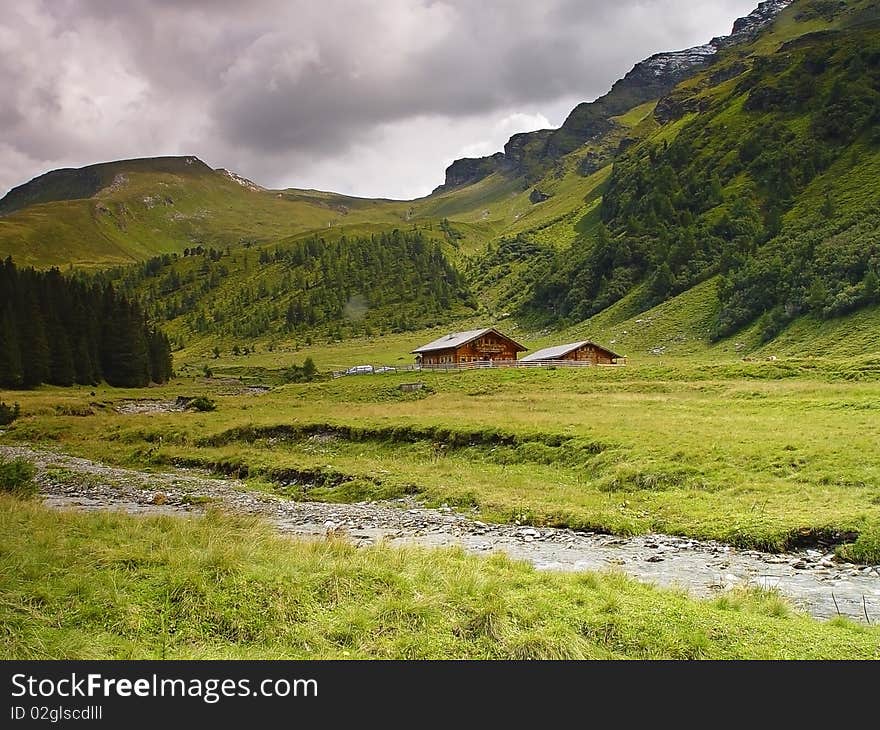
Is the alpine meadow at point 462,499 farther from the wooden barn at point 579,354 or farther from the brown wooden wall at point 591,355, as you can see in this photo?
the wooden barn at point 579,354

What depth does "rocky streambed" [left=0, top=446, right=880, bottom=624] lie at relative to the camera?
1361 centimetres

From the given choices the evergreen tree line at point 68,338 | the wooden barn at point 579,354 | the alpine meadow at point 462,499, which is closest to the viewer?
the alpine meadow at point 462,499

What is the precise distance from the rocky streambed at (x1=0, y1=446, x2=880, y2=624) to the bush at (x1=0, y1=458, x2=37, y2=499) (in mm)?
1675

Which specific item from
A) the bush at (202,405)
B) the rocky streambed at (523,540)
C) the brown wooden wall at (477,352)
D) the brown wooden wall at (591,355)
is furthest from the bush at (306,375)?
the rocky streambed at (523,540)

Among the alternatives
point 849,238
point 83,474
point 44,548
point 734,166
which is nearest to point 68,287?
point 83,474

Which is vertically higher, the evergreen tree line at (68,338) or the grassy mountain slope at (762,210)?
the grassy mountain slope at (762,210)

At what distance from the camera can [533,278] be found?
196875 mm

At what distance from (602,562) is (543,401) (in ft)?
107

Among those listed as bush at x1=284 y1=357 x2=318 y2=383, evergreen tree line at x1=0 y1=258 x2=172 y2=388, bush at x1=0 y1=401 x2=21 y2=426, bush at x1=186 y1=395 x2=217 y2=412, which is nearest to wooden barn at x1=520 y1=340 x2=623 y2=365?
bush at x1=284 y1=357 x2=318 y2=383

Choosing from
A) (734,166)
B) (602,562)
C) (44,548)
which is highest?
(734,166)

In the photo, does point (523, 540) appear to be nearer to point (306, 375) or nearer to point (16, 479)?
point (16, 479)

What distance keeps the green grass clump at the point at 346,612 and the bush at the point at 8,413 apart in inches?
1962

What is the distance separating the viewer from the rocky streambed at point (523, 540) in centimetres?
1361

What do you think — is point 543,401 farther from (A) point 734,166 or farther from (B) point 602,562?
(A) point 734,166
